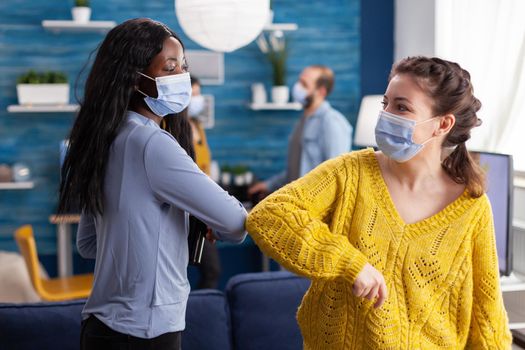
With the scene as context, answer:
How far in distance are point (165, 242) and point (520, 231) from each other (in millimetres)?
2059

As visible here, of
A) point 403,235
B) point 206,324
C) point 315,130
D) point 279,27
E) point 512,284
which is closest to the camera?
point 403,235

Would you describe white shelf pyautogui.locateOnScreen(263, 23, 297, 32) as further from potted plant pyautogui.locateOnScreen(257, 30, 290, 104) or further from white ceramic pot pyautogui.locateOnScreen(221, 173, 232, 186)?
white ceramic pot pyautogui.locateOnScreen(221, 173, 232, 186)

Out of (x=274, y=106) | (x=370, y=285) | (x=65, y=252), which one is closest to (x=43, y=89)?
(x=65, y=252)

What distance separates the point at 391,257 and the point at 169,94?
1.94 ft

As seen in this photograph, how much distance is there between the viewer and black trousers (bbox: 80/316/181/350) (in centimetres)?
149

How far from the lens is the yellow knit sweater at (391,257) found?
1.44m

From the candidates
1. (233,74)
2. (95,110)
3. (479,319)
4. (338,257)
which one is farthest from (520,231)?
(233,74)

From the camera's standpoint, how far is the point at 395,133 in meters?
1.50

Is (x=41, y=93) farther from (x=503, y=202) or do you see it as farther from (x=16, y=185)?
(x=503, y=202)

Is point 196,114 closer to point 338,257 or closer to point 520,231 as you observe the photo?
point 520,231

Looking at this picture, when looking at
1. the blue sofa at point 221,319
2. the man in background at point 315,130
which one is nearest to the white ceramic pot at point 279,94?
the man in background at point 315,130

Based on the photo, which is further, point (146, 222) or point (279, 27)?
point (279, 27)

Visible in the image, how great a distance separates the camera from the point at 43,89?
4840 millimetres

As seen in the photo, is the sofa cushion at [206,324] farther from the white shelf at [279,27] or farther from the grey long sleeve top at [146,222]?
the white shelf at [279,27]
